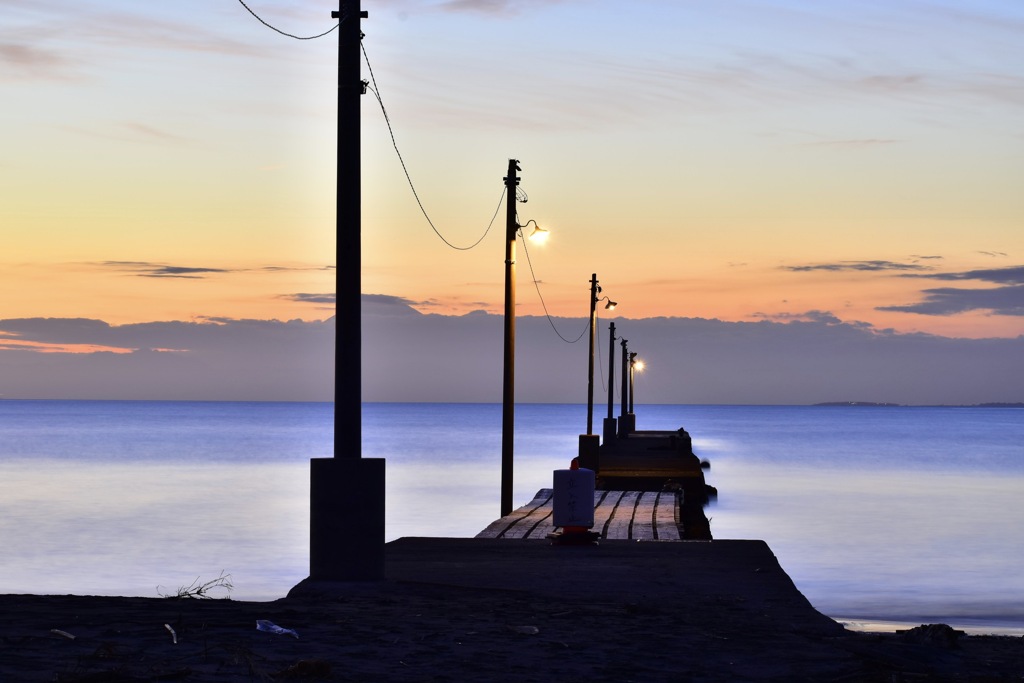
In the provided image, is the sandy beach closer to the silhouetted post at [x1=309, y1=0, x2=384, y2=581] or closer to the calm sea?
the silhouetted post at [x1=309, y1=0, x2=384, y2=581]

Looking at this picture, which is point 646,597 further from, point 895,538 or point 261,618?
point 895,538

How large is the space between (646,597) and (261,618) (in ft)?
12.9

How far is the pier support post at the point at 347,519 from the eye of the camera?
12.7 metres

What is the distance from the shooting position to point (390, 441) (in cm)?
14225

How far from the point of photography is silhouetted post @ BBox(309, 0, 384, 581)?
41.8 ft

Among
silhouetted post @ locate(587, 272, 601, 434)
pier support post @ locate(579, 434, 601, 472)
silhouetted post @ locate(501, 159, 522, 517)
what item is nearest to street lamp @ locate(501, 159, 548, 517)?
silhouetted post @ locate(501, 159, 522, 517)

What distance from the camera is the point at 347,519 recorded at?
12758 millimetres

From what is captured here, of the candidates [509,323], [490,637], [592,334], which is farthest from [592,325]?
[490,637]

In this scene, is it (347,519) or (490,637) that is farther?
(347,519)

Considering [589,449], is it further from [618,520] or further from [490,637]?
[490,637]

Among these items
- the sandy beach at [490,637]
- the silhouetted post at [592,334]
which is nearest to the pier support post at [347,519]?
the sandy beach at [490,637]

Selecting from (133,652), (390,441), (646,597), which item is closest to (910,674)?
(646,597)

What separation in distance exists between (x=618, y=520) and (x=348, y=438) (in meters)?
11.3

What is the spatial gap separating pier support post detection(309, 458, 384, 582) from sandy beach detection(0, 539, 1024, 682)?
0.23 meters
